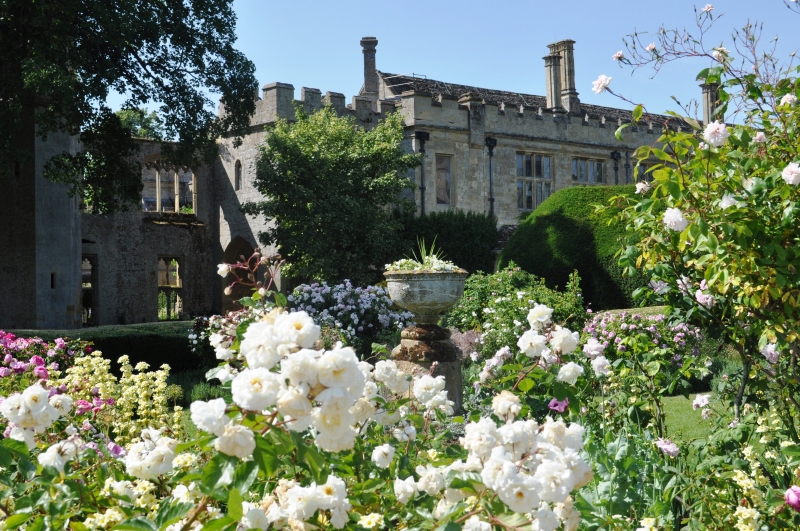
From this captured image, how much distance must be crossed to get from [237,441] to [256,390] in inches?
3.8

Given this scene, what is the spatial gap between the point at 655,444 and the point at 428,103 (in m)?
18.2

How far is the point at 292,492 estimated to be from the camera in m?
1.74

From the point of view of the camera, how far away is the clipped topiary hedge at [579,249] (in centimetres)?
1531

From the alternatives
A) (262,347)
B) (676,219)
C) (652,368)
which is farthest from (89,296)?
(262,347)

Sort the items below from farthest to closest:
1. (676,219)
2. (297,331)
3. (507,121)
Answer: (507,121) < (676,219) < (297,331)

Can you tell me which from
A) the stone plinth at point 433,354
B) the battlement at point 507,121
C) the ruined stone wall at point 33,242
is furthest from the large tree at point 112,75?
the stone plinth at point 433,354

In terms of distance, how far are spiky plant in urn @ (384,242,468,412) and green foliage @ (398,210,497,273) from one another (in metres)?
11.9

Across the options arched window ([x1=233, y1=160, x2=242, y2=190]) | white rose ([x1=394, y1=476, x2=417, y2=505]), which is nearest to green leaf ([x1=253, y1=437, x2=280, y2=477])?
white rose ([x1=394, y1=476, x2=417, y2=505])

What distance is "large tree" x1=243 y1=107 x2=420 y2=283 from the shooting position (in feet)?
59.8

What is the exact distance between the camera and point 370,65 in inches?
1024

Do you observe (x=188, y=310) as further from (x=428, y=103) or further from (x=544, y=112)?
(x=544, y=112)

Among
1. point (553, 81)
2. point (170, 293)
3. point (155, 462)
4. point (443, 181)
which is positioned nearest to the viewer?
point (155, 462)

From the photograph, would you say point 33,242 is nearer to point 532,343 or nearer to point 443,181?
point 443,181

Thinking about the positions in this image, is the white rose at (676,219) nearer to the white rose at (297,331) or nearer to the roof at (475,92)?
the white rose at (297,331)
